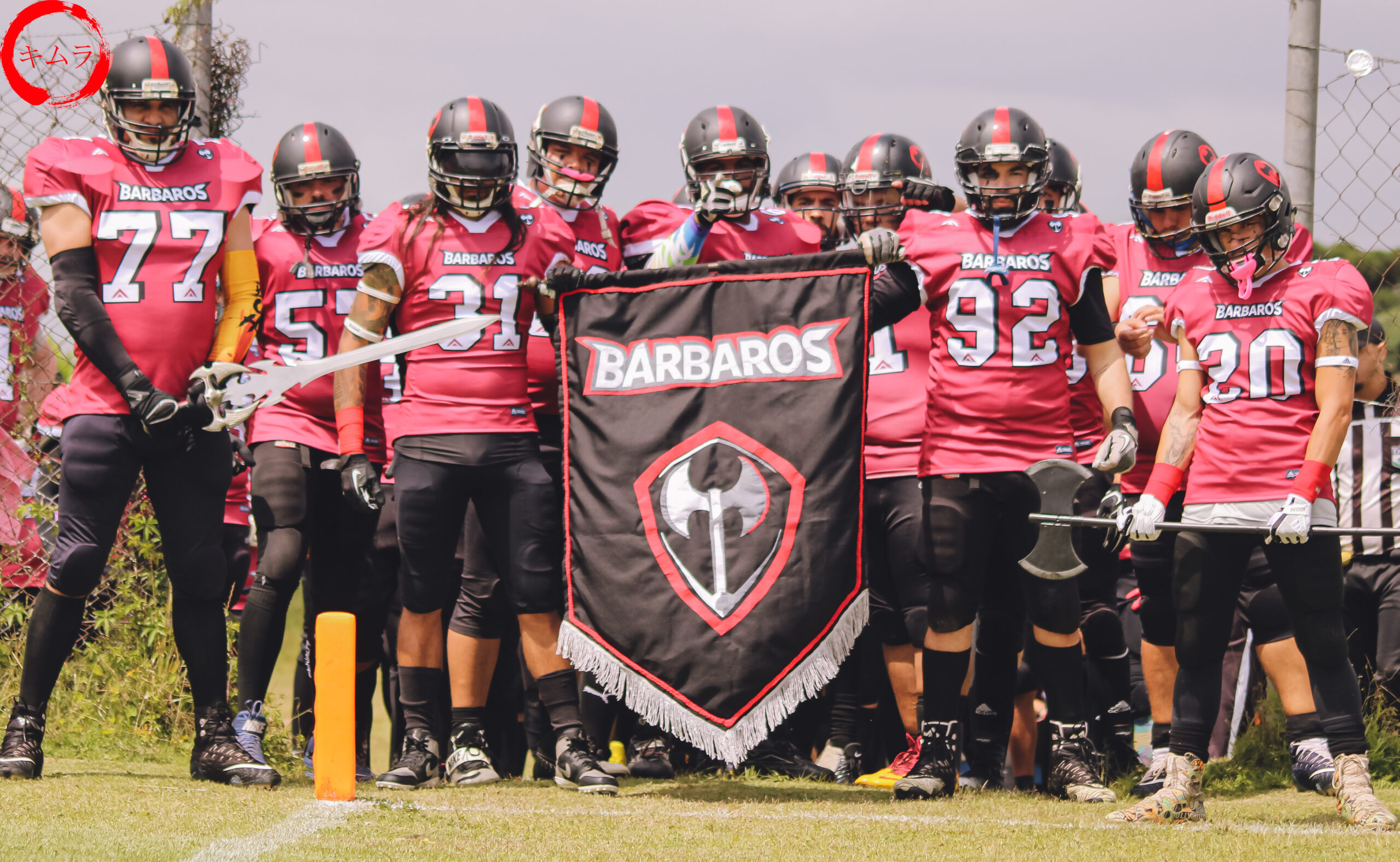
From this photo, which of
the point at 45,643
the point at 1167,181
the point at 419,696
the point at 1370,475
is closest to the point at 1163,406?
the point at 1167,181

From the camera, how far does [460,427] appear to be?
5465mm

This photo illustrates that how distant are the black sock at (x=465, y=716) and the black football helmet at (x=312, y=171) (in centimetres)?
226

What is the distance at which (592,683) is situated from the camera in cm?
609

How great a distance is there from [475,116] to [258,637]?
7.39 feet

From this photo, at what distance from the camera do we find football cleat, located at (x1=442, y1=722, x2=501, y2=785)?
5.48 m

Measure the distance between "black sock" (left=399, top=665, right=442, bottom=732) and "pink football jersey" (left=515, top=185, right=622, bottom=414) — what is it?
3.79 ft

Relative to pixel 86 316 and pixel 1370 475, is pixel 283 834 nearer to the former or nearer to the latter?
pixel 86 316

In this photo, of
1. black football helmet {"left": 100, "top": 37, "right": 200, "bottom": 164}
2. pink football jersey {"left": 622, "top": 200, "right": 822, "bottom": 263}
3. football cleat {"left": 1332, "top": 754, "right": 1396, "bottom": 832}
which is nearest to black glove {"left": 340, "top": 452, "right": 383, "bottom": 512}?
black football helmet {"left": 100, "top": 37, "right": 200, "bottom": 164}

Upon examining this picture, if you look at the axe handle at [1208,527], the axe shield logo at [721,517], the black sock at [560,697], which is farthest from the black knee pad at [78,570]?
the axe handle at [1208,527]

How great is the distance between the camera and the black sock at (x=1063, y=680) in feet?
17.4

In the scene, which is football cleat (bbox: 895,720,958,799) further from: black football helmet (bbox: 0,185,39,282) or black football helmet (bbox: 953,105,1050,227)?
black football helmet (bbox: 0,185,39,282)

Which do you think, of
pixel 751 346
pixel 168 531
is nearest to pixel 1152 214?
pixel 751 346

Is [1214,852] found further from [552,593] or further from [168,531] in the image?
[168,531]

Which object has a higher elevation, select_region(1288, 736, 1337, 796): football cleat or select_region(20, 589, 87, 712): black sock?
select_region(20, 589, 87, 712): black sock
